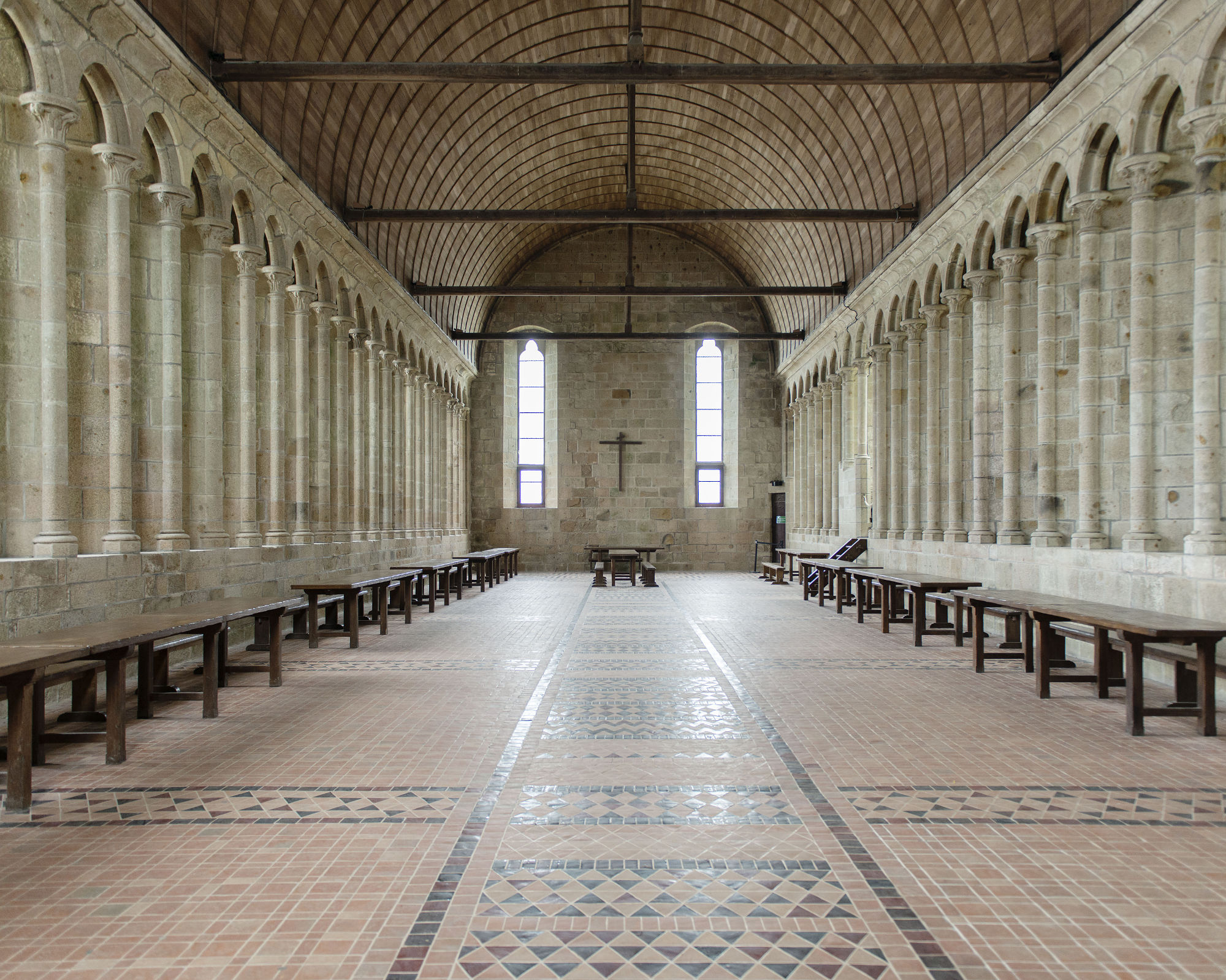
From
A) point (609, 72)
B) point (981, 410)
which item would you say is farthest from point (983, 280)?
point (609, 72)

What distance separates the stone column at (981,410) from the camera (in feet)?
44.1

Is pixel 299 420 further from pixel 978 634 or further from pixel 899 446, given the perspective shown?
pixel 899 446

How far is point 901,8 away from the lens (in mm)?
13250

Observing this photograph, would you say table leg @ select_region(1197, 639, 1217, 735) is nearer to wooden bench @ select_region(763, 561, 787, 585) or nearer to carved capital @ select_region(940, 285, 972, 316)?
carved capital @ select_region(940, 285, 972, 316)

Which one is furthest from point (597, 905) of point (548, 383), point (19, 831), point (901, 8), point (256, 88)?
point (548, 383)

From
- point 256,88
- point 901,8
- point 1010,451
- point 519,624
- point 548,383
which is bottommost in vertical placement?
point 519,624

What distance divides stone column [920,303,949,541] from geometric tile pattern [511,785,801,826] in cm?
1125

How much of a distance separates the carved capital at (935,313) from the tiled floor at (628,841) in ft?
29.7

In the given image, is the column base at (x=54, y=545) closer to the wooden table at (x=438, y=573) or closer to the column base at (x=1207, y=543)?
the wooden table at (x=438, y=573)

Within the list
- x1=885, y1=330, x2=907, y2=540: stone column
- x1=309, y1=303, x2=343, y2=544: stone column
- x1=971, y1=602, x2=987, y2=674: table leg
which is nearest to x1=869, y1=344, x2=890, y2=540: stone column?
x1=885, y1=330, x2=907, y2=540: stone column

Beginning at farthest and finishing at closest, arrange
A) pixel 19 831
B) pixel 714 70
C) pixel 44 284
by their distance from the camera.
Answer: pixel 714 70 → pixel 44 284 → pixel 19 831

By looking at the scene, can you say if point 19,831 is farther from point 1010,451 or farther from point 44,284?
point 1010,451

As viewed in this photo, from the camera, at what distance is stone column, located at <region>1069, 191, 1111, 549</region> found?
34.0 feet

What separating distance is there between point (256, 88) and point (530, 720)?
9773 mm
